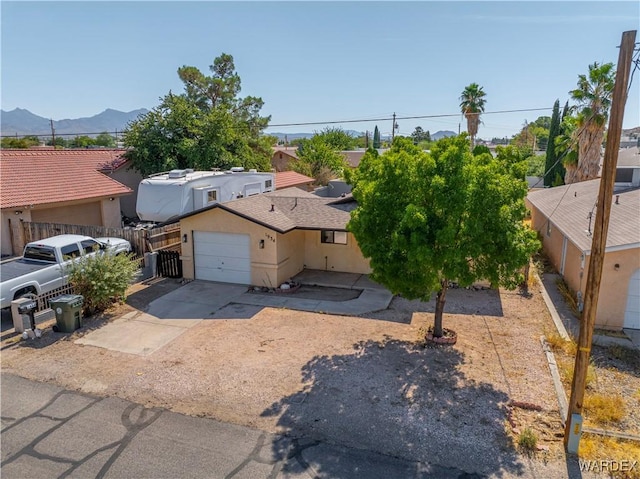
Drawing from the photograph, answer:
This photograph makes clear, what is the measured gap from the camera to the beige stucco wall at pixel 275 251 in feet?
53.6

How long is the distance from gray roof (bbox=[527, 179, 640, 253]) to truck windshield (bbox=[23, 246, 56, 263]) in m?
16.9

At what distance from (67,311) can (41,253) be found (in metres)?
3.62

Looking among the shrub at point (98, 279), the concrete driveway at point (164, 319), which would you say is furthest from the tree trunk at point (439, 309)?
the shrub at point (98, 279)

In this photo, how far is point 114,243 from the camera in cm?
1767

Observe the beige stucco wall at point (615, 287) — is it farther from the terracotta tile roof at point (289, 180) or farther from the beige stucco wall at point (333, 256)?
the terracotta tile roof at point (289, 180)

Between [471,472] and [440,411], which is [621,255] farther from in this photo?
[471,472]

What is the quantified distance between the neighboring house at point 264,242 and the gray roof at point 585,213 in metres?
7.84

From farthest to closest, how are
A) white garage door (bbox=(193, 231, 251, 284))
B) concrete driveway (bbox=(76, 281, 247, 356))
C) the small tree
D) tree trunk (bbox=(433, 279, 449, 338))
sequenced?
the small tree → white garage door (bbox=(193, 231, 251, 284)) → concrete driveway (bbox=(76, 281, 247, 356)) → tree trunk (bbox=(433, 279, 449, 338))

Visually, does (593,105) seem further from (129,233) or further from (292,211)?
(129,233)

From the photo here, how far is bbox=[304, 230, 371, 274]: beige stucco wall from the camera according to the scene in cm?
1804

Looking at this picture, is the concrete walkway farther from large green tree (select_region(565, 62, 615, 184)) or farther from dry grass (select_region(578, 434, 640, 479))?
large green tree (select_region(565, 62, 615, 184))

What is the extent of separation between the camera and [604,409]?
8.49 m

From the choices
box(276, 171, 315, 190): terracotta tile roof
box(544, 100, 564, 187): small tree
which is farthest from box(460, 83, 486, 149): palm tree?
box(276, 171, 315, 190): terracotta tile roof

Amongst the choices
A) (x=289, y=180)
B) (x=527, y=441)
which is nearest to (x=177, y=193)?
(x=289, y=180)
